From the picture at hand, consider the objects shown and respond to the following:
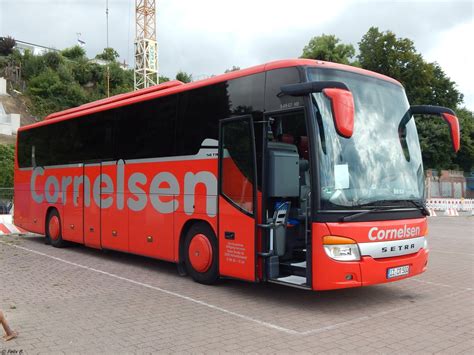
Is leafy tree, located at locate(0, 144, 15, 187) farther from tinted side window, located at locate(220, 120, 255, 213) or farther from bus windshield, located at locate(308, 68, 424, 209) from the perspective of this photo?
bus windshield, located at locate(308, 68, 424, 209)

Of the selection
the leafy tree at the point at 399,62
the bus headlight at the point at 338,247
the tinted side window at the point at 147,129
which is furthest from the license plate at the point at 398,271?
the leafy tree at the point at 399,62

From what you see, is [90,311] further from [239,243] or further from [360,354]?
[360,354]

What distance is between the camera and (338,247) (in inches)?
253

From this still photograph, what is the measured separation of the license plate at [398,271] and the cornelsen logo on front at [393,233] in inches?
17.3

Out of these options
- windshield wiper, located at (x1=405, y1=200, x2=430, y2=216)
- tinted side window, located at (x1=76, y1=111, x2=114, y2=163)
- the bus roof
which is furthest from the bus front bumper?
tinted side window, located at (x1=76, y1=111, x2=114, y2=163)

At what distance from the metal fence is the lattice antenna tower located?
39.9 meters

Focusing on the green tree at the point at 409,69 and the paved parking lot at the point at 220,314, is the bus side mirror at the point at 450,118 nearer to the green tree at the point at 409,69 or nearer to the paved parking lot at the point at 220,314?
the paved parking lot at the point at 220,314

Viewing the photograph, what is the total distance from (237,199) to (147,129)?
3217mm

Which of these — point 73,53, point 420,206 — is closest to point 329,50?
point 73,53

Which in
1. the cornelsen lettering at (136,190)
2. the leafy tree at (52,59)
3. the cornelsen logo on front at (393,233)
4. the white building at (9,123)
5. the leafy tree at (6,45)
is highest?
the leafy tree at (6,45)

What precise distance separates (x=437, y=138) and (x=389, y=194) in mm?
36259

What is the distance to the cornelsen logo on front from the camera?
6.64 metres

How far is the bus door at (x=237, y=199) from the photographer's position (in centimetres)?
729

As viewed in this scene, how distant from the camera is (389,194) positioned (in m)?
6.95
